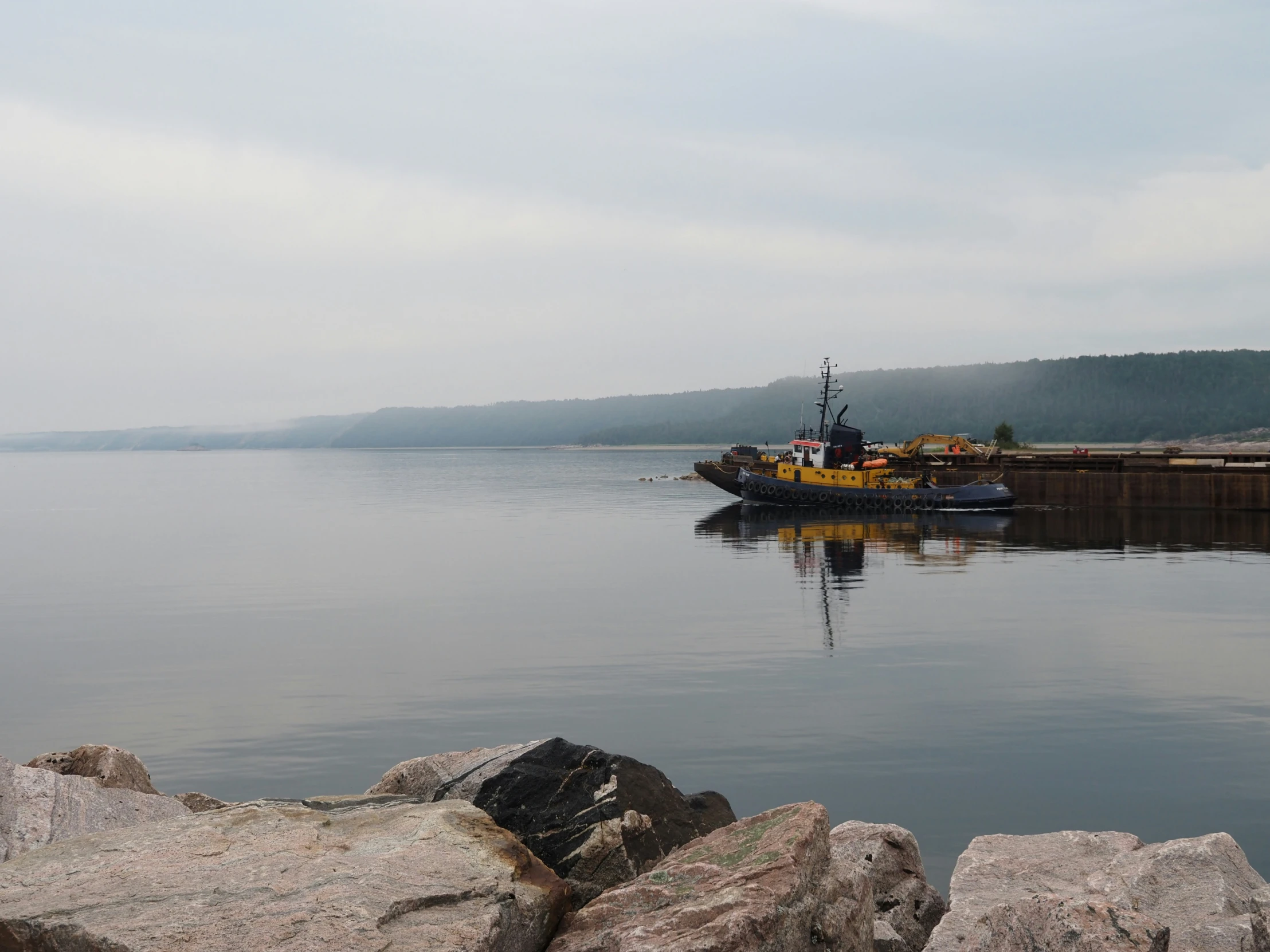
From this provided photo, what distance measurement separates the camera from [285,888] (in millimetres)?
5168

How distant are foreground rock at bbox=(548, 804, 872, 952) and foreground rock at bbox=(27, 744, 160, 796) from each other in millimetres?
4656

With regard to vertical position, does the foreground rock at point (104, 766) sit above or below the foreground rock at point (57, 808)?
below

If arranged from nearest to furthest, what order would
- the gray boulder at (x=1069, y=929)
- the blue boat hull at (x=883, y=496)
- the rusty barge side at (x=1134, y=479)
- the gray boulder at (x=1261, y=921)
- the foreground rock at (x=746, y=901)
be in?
the gray boulder at (x=1069, y=929)
the foreground rock at (x=746, y=901)
the gray boulder at (x=1261, y=921)
the rusty barge side at (x=1134, y=479)
the blue boat hull at (x=883, y=496)

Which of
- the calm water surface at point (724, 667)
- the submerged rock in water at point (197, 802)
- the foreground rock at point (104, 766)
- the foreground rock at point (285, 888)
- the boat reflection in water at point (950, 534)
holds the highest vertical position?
the foreground rock at point (285, 888)

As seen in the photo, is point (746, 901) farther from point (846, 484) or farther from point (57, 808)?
point (846, 484)

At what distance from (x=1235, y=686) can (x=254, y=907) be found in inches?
689

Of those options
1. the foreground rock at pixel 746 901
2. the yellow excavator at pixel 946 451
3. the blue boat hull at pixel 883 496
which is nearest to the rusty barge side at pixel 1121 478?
the yellow excavator at pixel 946 451

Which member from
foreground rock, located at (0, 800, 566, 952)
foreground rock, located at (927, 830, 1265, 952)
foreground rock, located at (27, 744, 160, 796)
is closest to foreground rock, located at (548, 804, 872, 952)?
foreground rock, located at (0, 800, 566, 952)

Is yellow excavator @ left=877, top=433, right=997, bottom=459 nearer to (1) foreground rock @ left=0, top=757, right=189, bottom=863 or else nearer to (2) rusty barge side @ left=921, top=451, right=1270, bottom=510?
(2) rusty barge side @ left=921, top=451, right=1270, bottom=510

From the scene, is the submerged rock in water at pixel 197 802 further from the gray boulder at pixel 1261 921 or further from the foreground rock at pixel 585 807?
the gray boulder at pixel 1261 921

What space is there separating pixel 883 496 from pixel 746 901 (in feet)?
207

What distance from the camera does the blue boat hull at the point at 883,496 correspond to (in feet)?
212

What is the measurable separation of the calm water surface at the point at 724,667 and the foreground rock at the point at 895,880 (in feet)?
7.38

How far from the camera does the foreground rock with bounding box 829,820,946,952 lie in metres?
7.15
